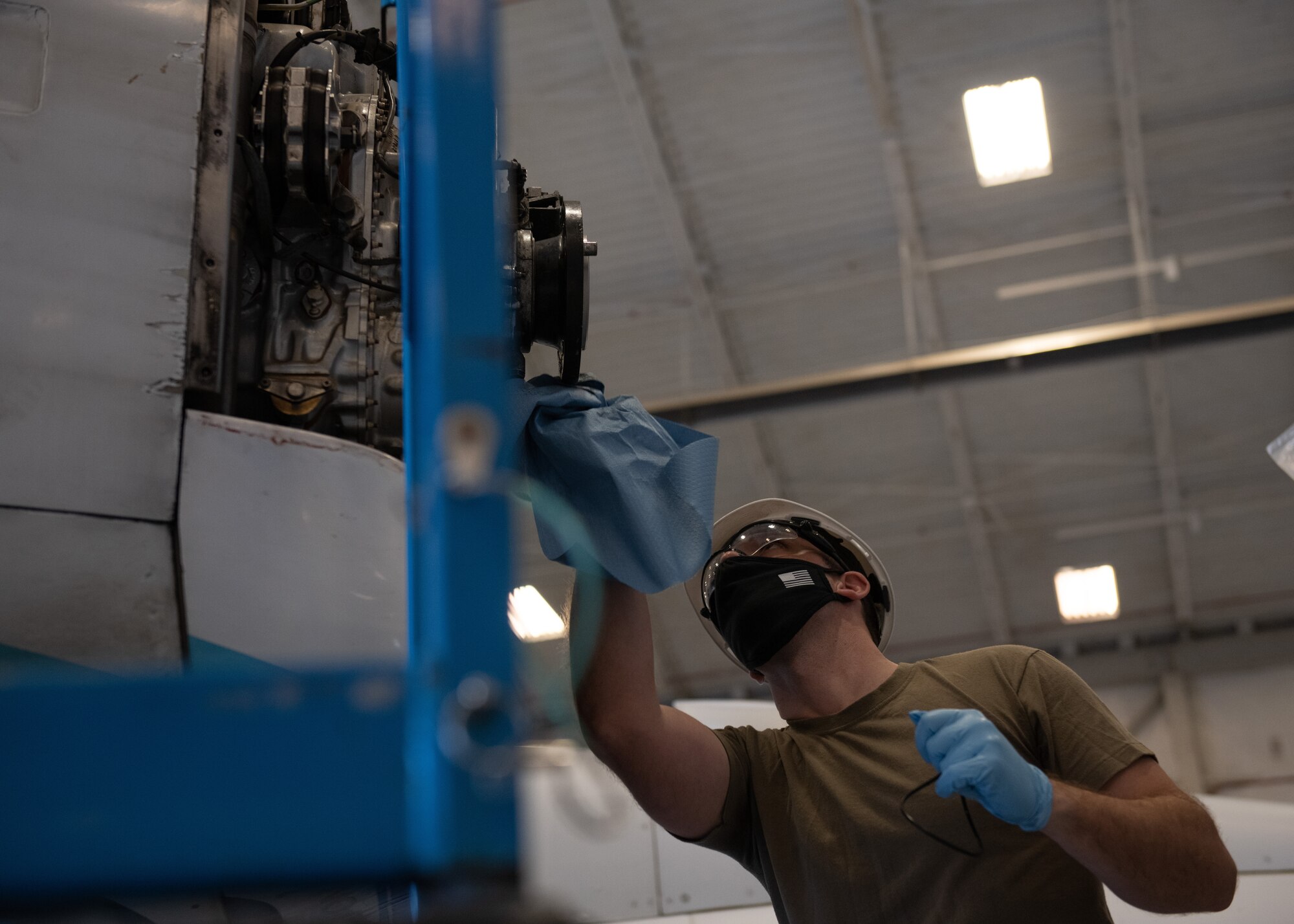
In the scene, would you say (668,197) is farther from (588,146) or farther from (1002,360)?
(1002,360)

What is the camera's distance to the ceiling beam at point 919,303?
41.3ft

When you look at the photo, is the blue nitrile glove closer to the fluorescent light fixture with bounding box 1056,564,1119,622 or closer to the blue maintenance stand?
the blue maintenance stand

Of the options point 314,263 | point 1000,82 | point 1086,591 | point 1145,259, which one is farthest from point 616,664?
point 1086,591

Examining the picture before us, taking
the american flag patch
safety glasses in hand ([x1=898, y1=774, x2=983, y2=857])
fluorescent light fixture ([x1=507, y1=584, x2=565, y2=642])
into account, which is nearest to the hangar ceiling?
the american flag patch

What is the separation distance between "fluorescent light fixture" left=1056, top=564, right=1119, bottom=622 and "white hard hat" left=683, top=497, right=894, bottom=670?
48.6 ft

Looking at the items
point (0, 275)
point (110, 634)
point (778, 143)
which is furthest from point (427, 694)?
point (778, 143)

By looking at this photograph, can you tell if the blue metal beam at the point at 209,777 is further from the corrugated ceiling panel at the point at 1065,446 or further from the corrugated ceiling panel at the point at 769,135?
the corrugated ceiling panel at the point at 1065,446

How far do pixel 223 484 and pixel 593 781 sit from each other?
1.46 meters

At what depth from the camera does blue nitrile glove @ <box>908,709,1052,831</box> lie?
2.48 m

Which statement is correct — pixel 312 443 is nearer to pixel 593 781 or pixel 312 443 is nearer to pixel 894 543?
pixel 593 781

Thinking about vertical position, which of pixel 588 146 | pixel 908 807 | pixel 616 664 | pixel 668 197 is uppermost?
pixel 588 146

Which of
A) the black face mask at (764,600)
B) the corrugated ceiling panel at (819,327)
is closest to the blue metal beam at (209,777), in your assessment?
the black face mask at (764,600)

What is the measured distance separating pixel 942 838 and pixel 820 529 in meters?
1.05

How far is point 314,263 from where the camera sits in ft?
10.5
